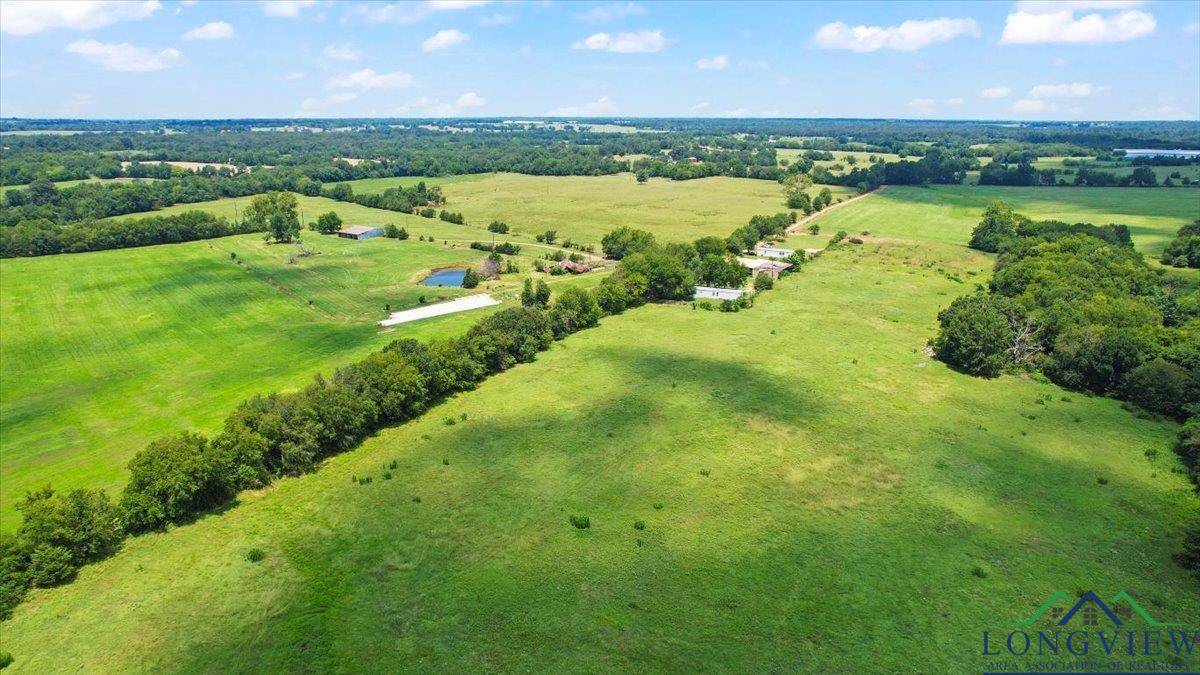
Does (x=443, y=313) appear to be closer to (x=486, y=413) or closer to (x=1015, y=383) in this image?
(x=486, y=413)

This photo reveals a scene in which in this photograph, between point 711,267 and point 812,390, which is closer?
point 812,390

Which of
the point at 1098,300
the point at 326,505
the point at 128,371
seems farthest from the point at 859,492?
the point at 128,371

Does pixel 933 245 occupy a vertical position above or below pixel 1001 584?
above

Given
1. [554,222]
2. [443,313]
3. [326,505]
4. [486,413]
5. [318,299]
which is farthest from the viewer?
[554,222]

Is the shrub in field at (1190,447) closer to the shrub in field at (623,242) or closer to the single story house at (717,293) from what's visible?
the single story house at (717,293)

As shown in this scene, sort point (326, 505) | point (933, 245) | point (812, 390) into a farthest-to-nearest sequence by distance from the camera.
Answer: point (933, 245), point (812, 390), point (326, 505)

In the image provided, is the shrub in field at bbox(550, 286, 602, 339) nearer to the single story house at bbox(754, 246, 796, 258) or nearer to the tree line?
the tree line

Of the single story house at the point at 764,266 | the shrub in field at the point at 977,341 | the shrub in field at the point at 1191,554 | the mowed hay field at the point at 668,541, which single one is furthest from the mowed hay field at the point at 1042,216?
the shrub in field at the point at 1191,554
